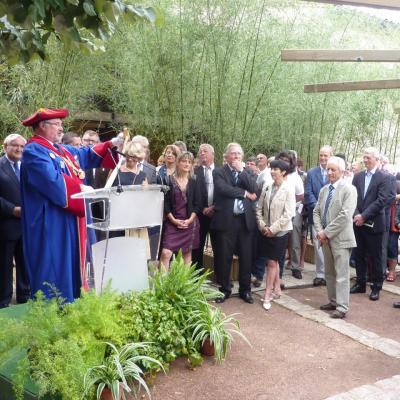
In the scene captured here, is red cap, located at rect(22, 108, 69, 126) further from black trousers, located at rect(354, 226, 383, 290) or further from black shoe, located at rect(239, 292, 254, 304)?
black trousers, located at rect(354, 226, 383, 290)

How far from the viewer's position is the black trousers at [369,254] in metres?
5.58

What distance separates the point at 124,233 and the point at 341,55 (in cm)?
275

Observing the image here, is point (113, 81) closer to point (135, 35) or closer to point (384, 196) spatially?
point (135, 35)

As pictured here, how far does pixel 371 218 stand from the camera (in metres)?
5.61

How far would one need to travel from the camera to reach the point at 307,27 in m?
8.10

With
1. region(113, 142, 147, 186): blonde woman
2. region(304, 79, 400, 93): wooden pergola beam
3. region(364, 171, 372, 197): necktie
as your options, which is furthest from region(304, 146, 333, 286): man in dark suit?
region(113, 142, 147, 186): blonde woman

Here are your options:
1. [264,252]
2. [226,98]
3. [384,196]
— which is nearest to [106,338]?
[264,252]

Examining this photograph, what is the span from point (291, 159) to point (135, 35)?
10.1 ft

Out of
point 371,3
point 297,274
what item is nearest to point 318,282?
point 297,274

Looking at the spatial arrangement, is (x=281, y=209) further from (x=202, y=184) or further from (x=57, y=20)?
(x=57, y=20)

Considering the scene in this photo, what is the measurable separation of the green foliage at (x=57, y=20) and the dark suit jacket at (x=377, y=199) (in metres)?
3.97

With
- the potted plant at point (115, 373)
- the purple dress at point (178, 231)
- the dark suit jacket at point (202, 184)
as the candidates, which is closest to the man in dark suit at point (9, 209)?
the purple dress at point (178, 231)

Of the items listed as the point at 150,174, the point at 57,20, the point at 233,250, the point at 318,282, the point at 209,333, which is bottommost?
the point at 318,282

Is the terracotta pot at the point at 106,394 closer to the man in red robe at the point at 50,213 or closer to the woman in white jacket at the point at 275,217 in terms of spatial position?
the man in red robe at the point at 50,213
